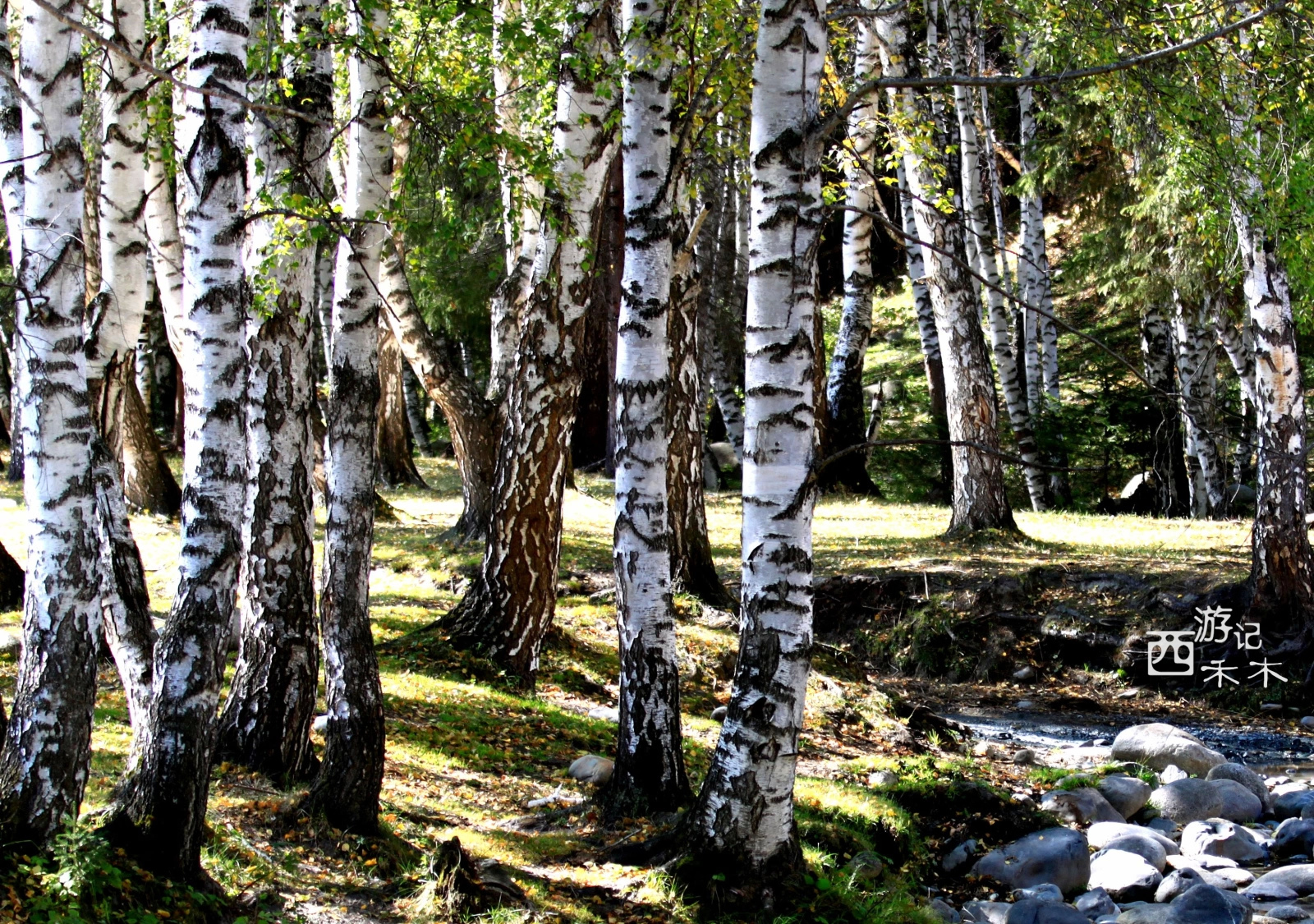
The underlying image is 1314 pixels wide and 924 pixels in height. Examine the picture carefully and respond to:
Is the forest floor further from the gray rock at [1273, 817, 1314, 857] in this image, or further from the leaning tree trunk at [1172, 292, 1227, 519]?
the leaning tree trunk at [1172, 292, 1227, 519]

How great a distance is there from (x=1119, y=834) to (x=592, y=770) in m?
3.33

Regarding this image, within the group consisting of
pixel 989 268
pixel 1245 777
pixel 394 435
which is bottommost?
pixel 1245 777

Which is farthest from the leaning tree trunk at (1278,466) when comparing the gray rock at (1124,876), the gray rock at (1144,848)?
the gray rock at (1124,876)

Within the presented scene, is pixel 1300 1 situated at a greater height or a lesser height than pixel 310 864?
greater

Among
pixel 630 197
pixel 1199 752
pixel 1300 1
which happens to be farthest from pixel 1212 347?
pixel 630 197

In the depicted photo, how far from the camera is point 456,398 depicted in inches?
469

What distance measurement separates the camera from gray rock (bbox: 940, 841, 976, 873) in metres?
6.95

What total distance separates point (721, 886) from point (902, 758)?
374 centimetres

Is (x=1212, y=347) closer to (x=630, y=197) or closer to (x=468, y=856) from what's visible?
(x=630, y=197)

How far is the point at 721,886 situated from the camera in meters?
5.29

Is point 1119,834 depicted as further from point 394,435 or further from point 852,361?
point 394,435

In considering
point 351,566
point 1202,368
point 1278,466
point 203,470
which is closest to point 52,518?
point 203,470

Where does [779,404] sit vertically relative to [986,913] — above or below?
above

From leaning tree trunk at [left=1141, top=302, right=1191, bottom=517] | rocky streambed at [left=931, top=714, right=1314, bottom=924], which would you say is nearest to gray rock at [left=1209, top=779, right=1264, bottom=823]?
rocky streambed at [left=931, top=714, right=1314, bottom=924]
